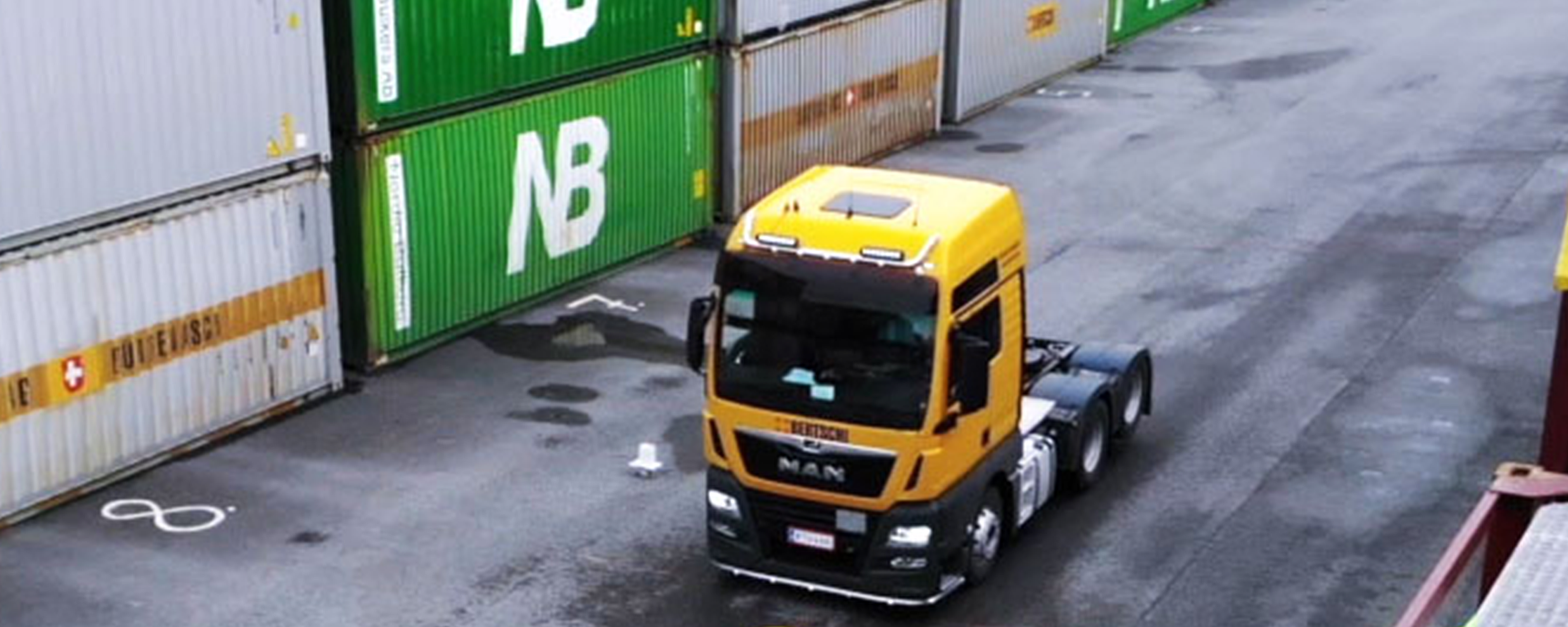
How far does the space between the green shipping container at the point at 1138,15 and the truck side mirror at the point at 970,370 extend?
28210 mm

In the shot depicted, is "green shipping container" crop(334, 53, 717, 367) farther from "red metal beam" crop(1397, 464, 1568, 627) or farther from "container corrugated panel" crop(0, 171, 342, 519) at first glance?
"red metal beam" crop(1397, 464, 1568, 627)

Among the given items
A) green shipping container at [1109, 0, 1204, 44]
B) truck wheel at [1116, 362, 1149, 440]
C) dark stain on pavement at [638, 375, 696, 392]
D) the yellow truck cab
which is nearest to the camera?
the yellow truck cab

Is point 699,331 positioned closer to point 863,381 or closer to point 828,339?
point 828,339

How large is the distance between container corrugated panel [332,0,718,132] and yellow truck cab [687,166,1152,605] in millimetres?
6834

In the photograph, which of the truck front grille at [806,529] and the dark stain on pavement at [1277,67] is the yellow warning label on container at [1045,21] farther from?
the truck front grille at [806,529]

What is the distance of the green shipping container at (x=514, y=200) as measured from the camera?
21.4 m

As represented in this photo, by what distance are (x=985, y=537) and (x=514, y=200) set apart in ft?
30.8

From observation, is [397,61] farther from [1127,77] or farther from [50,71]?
[1127,77]

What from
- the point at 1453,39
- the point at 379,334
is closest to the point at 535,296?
the point at 379,334

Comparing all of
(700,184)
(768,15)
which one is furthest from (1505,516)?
(768,15)

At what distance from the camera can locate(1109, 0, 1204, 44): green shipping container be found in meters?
42.2

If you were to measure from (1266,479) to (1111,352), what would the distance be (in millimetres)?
1915

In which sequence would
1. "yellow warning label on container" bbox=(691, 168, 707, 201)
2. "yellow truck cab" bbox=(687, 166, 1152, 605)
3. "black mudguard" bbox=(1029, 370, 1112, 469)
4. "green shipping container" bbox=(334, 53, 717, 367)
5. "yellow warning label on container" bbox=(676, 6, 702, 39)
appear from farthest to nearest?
"yellow warning label on container" bbox=(691, 168, 707, 201) < "yellow warning label on container" bbox=(676, 6, 702, 39) < "green shipping container" bbox=(334, 53, 717, 367) < "black mudguard" bbox=(1029, 370, 1112, 469) < "yellow truck cab" bbox=(687, 166, 1152, 605)

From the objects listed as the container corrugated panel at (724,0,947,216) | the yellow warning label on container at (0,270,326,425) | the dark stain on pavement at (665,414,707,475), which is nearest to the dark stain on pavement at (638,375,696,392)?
the dark stain on pavement at (665,414,707,475)
